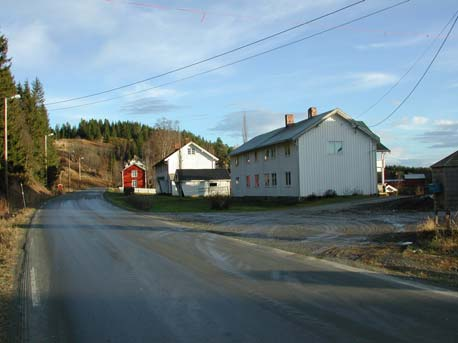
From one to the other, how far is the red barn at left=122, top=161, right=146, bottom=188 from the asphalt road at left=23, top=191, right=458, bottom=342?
311 ft

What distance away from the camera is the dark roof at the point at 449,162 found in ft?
70.0

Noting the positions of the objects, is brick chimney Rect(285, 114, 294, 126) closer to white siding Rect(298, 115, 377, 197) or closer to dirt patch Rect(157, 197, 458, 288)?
white siding Rect(298, 115, 377, 197)

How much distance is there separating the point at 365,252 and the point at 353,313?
5.81 meters

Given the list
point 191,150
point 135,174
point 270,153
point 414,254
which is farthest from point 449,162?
point 135,174

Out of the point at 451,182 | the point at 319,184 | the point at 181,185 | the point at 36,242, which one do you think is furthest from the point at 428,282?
the point at 181,185

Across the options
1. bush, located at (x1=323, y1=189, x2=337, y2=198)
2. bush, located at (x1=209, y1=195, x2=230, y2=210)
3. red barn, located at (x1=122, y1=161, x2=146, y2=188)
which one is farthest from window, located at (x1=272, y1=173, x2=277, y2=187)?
red barn, located at (x1=122, y1=161, x2=146, y2=188)

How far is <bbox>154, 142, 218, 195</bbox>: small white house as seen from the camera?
228 ft

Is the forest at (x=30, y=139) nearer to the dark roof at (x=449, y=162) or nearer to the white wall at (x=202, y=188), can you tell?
the white wall at (x=202, y=188)

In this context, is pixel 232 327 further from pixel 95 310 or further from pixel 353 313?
pixel 95 310

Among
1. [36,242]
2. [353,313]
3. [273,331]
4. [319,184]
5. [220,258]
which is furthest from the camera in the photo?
[319,184]

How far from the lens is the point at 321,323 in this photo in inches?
235

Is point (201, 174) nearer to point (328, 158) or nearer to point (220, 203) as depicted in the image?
point (328, 158)

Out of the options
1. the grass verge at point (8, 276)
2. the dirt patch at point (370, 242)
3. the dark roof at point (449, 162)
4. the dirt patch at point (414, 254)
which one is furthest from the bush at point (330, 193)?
the grass verge at point (8, 276)

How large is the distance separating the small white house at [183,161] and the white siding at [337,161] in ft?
110
